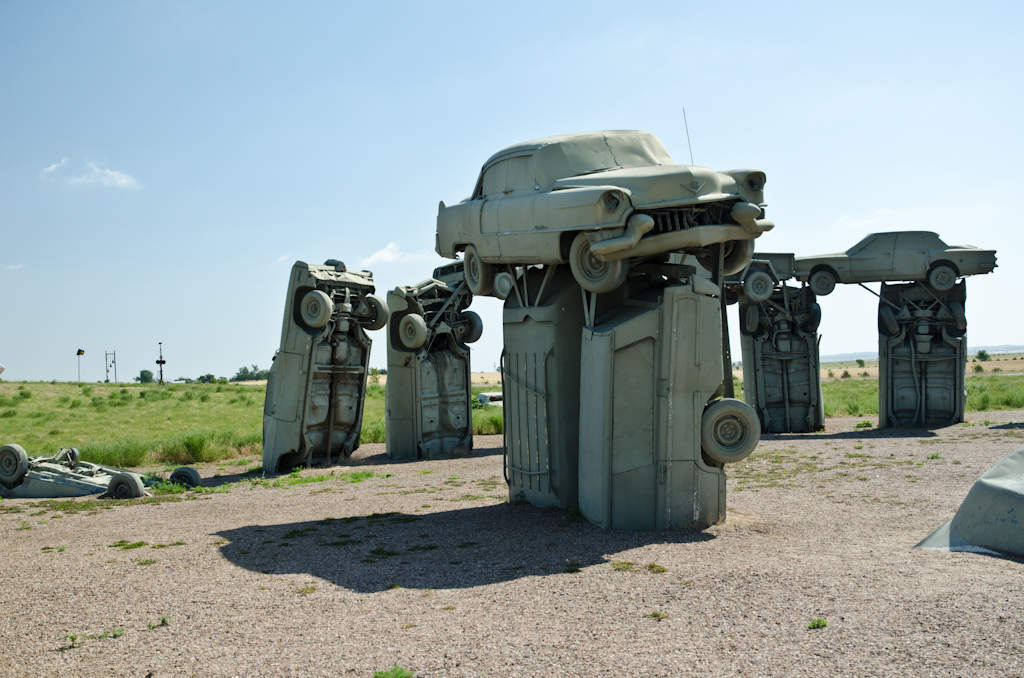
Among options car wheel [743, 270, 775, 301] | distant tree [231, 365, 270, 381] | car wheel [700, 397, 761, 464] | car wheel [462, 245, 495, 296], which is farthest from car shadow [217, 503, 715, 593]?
distant tree [231, 365, 270, 381]

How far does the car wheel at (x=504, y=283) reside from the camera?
11477mm

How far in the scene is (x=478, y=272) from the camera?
11516mm

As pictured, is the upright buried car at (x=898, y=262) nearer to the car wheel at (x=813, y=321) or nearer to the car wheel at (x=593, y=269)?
the car wheel at (x=813, y=321)

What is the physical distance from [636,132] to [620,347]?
3303mm

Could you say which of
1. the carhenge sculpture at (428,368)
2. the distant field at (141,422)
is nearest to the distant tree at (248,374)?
the distant field at (141,422)

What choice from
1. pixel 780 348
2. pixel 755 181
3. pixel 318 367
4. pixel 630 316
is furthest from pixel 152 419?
pixel 755 181

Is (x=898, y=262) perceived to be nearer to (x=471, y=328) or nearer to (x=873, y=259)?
(x=873, y=259)

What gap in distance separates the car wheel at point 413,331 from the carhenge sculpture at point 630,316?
9.21 meters

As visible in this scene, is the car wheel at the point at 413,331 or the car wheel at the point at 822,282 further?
the car wheel at the point at 822,282

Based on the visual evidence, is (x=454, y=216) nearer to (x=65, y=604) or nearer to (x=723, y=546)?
(x=723, y=546)

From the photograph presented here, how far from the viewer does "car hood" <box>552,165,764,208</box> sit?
938 centimetres

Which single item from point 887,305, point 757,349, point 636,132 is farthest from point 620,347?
point 887,305

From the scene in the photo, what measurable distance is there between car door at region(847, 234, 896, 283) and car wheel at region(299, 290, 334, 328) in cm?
1470

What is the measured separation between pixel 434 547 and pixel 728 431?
3849 millimetres
